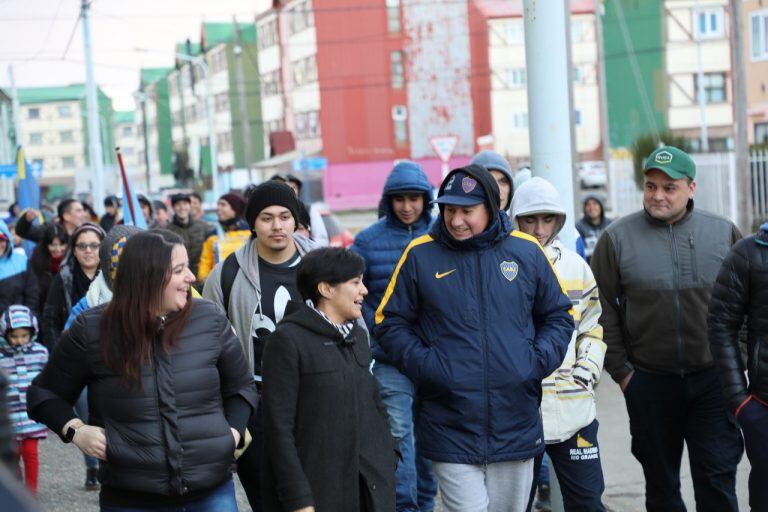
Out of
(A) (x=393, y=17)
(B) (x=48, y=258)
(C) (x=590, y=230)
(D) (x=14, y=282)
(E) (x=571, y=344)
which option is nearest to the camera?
(E) (x=571, y=344)

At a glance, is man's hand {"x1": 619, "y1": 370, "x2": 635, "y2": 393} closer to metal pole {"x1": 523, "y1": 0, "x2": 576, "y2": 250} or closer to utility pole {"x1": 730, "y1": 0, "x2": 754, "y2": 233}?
metal pole {"x1": 523, "y1": 0, "x2": 576, "y2": 250}

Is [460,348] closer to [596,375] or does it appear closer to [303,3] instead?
[596,375]

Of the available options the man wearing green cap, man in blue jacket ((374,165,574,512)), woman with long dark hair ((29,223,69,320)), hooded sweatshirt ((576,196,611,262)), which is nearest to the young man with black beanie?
man in blue jacket ((374,165,574,512))

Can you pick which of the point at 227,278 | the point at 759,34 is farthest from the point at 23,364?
the point at 759,34

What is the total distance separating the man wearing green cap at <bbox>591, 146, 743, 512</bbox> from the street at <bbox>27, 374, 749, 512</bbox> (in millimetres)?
1525

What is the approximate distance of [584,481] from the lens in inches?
215

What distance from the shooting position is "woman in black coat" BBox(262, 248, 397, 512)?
4.32 m

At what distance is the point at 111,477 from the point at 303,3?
69.8 metres

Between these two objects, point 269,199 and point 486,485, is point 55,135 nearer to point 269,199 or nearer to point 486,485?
point 269,199

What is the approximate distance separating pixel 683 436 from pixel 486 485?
1460 mm

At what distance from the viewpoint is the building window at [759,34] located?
117 ft

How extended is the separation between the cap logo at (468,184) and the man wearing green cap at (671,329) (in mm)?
1279

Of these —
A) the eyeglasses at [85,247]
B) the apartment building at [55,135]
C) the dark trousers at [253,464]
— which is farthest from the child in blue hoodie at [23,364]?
the apartment building at [55,135]

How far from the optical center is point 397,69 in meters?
69.5
